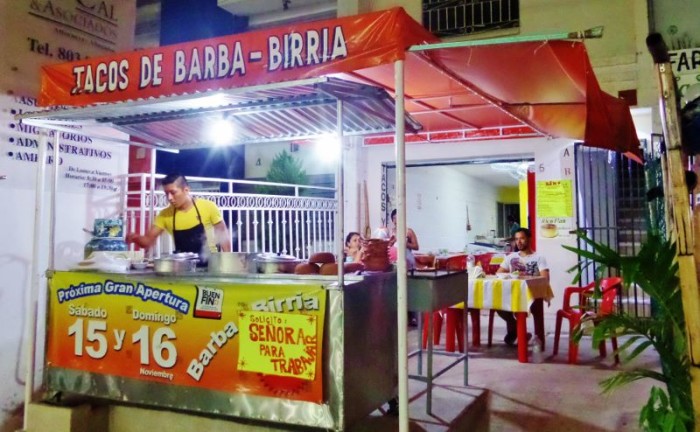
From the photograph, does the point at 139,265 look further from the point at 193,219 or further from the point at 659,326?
the point at 659,326

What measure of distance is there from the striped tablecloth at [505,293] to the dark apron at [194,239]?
299 centimetres

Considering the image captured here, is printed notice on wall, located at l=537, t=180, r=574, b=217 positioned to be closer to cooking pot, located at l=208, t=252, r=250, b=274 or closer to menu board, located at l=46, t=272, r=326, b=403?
cooking pot, located at l=208, t=252, r=250, b=274

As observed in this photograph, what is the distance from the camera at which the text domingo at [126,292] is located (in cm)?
345

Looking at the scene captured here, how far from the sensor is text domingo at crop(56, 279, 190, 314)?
3.45 metres

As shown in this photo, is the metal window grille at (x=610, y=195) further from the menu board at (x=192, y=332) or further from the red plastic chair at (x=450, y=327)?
the menu board at (x=192, y=332)

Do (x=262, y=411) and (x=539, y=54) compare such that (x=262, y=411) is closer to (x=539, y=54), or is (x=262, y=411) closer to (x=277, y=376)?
(x=277, y=376)

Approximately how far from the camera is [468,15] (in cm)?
837

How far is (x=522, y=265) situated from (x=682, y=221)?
4.20 metres

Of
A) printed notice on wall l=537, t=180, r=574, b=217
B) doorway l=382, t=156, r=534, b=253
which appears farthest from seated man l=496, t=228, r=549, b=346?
doorway l=382, t=156, r=534, b=253

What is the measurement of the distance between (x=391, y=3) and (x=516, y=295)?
5655 mm

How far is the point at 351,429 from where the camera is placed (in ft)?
11.4

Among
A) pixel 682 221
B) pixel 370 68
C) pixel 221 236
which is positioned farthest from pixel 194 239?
pixel 682 221

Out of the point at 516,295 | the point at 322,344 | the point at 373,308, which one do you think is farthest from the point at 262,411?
the point at 516,295

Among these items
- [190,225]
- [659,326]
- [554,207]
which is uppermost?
[554,207]
